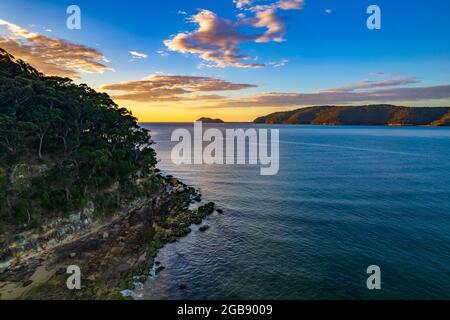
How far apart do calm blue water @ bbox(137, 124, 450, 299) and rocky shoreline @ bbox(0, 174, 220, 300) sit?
3.65 m

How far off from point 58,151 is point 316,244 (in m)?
52.0

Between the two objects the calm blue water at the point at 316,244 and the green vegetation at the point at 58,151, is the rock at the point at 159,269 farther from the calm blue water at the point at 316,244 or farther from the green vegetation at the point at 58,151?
the green vegetation at the point at 58,151

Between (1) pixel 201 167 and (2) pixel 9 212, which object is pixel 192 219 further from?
(1) pixel 201 167

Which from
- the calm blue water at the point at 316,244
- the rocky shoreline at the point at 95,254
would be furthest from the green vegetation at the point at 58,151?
the calm blue water at the point at 316,244

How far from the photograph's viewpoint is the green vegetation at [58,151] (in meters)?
42.7

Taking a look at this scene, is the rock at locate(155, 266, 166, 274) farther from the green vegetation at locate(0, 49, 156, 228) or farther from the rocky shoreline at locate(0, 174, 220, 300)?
the green vegetation at locate(0, 49, 156, 228)

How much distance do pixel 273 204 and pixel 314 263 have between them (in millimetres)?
25480

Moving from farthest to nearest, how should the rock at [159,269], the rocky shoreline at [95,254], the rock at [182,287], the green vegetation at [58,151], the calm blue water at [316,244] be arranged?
the green vegetation at [58,151], the rock at [159,269], the rock at [182,287], the calm blue water at [316,244], the rocky shoreline at [95,254]

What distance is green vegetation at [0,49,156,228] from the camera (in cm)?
4272

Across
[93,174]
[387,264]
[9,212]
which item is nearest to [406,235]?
[387,264]

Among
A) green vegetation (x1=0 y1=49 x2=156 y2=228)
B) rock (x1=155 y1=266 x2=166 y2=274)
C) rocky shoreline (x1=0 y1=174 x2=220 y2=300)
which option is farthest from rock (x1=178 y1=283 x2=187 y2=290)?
green vegetation (x1=0 y1=49 x2=156 y2=228)

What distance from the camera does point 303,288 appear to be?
33.5 m

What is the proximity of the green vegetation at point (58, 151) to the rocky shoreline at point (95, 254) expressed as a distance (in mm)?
3472

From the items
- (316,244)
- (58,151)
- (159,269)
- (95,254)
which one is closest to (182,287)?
(159,269)
